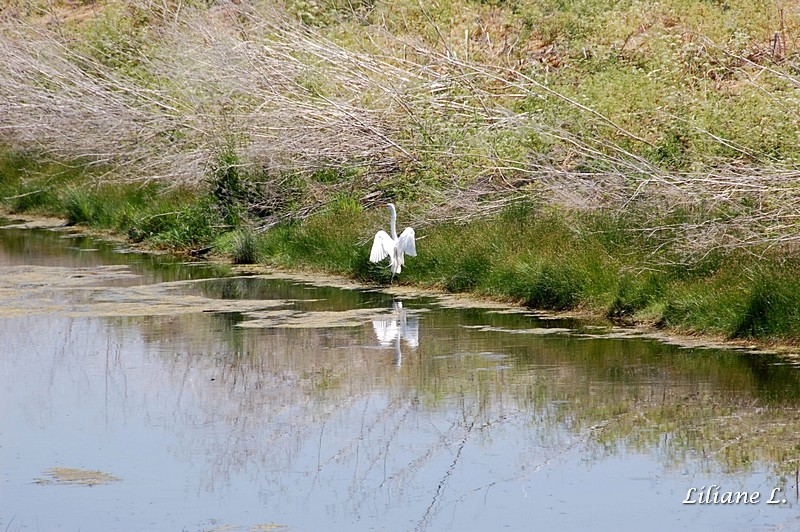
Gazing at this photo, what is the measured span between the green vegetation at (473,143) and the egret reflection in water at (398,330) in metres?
1.08

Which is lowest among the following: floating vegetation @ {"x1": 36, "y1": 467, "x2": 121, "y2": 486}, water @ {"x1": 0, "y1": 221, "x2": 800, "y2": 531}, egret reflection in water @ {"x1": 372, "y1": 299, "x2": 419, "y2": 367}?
floating vegetation @ {"x1": 36, "y1": 467, "x2": 121, "y2": 486}

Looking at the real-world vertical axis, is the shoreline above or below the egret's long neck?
below

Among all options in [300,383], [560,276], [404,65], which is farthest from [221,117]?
[300,383]

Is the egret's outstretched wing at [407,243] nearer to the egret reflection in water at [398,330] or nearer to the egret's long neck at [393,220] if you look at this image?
the egret's long neck at [393,220]

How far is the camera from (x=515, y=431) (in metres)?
8.33

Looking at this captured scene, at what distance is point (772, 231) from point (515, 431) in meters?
3.65

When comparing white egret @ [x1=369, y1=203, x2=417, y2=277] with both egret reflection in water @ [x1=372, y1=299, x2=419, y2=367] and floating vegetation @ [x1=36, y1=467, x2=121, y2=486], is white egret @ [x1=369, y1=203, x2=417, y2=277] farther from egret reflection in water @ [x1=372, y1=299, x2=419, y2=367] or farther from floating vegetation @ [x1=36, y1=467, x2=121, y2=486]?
floating vegetation @ [x1=36, y1=467, x2=121, y2=486]

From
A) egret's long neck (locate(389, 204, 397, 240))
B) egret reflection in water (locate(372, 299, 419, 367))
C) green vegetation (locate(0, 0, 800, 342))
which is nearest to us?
egret reflection in water (locate(372, 299, 419, 367))

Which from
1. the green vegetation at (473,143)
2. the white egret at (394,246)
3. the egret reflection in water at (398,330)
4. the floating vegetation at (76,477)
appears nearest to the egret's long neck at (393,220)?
the white egret at (394,246)

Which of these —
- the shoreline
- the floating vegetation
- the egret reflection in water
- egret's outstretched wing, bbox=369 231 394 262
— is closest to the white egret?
egret's outstretched wing, bbox=369 231 394 262

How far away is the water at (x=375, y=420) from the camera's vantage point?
22.5 feet

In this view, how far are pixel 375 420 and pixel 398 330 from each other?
298 cm

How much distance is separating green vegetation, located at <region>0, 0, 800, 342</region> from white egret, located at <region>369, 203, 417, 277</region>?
467 mm

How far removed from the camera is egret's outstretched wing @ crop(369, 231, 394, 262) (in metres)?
13.4
